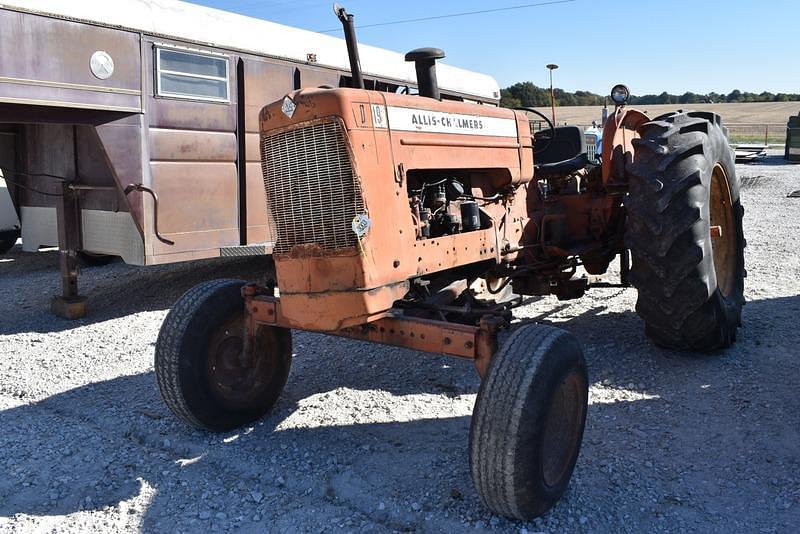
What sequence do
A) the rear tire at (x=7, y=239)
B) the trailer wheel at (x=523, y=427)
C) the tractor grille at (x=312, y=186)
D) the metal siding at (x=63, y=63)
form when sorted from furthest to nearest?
1. the rear tire at (x=7, y=239)
2. the metal siding at (x=63, y=63)
3. the tractor grille at (x=312, y=186)
4. the trailer wheel at (x=523, y=427)

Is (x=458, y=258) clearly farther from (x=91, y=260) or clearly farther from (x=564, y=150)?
(x=91, y=260)

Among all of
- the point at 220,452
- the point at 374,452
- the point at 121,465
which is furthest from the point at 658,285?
the point at 121,465

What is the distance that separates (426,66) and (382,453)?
6.69ft

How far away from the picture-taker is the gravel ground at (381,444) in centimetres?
309

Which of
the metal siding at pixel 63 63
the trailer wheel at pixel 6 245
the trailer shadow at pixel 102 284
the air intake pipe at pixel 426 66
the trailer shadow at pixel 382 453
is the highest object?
the metal siding at pixel 63 63

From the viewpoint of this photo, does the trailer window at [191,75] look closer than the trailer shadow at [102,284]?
Yes

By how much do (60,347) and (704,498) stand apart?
4901 millimetres

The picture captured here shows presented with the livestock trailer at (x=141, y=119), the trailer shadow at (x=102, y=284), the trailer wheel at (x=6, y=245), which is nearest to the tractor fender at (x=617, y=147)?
the livestock trailer at (x=141, y=119)

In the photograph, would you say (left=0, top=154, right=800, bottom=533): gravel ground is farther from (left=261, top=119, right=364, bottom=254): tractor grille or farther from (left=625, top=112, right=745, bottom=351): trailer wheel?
(left=261, top=119, right=364, bottom=254): tractor grille

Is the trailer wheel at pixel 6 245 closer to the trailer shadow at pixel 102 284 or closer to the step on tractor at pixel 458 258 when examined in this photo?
the trailer shadow at pixel 102 284

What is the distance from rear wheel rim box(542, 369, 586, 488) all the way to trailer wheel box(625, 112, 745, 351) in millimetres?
1685

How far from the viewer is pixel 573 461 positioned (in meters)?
3.17

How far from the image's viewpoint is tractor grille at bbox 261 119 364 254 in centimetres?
319

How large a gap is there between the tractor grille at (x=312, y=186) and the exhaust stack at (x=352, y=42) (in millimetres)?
506
